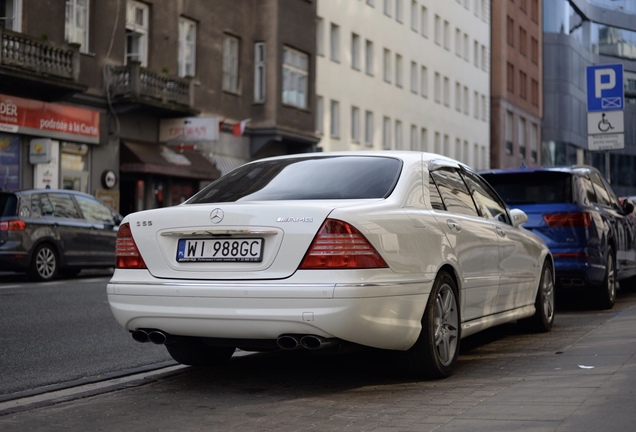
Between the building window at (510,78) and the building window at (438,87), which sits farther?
the building window at (510,78)

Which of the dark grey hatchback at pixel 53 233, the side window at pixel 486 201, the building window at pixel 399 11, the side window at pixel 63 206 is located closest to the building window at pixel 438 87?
the building window at pixel 399 11

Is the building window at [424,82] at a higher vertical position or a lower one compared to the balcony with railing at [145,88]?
higher

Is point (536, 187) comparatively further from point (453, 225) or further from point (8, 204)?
point (8, 204)

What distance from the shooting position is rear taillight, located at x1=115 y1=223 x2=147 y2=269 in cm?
699

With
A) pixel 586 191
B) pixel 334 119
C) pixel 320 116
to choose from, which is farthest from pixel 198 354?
pixel 334 119

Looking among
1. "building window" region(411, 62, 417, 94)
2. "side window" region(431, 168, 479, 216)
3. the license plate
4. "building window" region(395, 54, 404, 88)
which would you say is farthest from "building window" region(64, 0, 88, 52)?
"building window" region(411, 62, 417, 94)

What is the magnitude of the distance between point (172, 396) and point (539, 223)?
6.44m

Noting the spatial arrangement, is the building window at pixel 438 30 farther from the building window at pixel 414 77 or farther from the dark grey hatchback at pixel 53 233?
the dark grey hatchback at pixel 53 233

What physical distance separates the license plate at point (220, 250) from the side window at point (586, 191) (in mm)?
6625

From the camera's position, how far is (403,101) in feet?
177

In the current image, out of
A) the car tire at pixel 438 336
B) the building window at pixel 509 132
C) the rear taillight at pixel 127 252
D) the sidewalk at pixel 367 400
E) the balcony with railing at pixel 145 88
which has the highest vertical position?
the building window at pixel 509 132

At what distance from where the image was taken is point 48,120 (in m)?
28.0

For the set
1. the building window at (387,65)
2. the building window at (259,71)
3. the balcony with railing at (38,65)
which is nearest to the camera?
the balcony with railing at (38,65)

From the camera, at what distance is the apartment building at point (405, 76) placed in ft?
150
